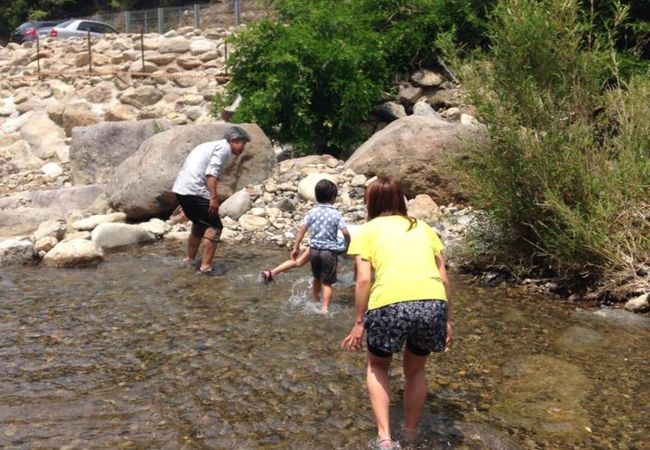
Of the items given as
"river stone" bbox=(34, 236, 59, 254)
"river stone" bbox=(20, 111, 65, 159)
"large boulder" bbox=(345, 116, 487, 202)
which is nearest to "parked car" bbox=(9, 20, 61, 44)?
"river stone" bbox=(20, 111, 65, 159)

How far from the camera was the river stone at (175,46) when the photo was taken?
23625 mm

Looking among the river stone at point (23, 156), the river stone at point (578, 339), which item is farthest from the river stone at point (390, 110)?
the river stone at point (578, 339)

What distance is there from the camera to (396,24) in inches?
628

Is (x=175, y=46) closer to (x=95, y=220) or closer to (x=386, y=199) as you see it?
(x=95, y=220)

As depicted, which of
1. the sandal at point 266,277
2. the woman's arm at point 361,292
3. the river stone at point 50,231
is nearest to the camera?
the woman's arm at point 361,292

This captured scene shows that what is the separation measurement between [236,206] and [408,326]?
300 inches

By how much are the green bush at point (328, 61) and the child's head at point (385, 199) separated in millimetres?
9873

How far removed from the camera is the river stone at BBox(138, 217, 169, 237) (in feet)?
35.8

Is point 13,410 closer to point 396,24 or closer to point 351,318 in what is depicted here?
point 351,318

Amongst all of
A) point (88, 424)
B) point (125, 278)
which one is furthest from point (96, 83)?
point (88, 424)

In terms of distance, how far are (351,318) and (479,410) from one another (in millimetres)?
2263

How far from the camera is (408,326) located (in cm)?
401

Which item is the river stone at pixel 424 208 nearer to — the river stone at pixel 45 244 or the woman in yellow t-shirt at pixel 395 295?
the river stone at pixel 45 244

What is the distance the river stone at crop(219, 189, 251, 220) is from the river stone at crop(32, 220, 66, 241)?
2467mm
